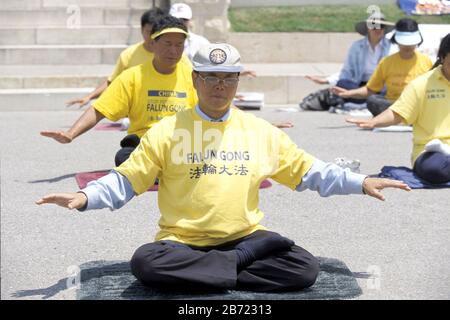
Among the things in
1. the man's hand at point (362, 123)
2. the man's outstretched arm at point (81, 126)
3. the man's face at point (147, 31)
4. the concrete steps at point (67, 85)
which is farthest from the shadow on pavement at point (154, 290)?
the concrete steps at point (67, 85)

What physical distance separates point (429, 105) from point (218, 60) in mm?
3138

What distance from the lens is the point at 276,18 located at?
52.9 ft

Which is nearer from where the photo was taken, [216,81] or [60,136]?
[216,81]

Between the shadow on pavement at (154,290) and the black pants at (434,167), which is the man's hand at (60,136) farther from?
the black pants at (434,167)

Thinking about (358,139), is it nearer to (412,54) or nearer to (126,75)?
(412,54)

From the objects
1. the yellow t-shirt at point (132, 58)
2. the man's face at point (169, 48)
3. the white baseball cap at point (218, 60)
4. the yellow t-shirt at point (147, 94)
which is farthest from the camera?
the yellow t-shirt at point (132, 58)

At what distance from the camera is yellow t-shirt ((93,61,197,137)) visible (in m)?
8.20

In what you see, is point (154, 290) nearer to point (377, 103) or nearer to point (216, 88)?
point (216, 88)

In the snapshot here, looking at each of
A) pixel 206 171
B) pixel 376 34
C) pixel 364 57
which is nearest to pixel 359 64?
pixel 364 57

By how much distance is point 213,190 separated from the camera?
17.6ft

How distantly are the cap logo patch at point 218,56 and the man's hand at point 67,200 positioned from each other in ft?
2.96

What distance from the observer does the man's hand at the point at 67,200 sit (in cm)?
510

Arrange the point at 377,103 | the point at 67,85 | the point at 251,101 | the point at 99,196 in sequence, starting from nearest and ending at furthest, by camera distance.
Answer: the point at 99,196, the point at 377,103, the point at 251,101, the point at 67,85

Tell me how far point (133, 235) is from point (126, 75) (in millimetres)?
1897
